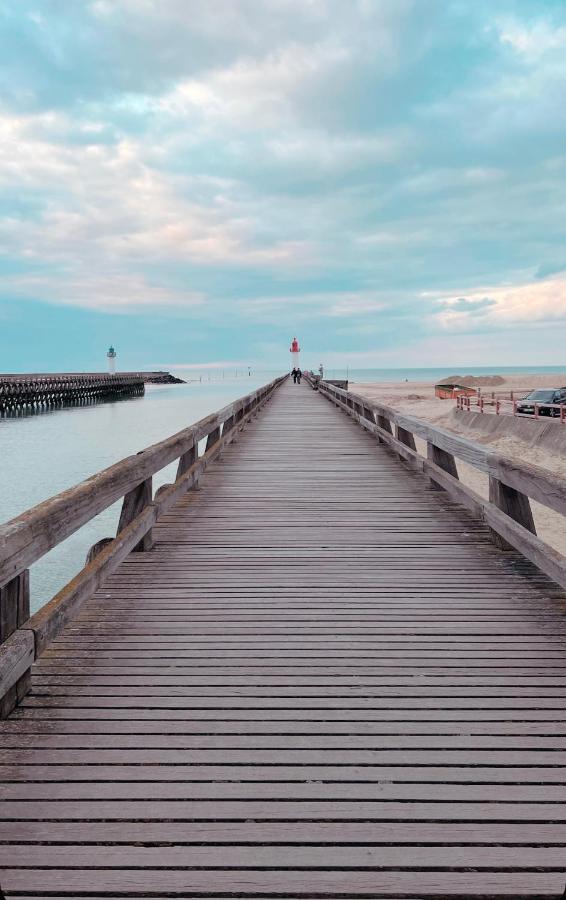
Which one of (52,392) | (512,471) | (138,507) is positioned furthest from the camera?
(52,392)

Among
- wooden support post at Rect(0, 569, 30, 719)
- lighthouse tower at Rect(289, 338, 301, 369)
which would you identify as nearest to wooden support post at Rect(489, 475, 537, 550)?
wooden support post at Rect(0, 569, 30, 719)

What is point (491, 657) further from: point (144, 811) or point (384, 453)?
point (384, 453)

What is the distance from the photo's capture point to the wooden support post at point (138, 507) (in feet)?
16.5

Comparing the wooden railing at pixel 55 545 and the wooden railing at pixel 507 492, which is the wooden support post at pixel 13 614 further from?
the wooden railing at pixel 507 492

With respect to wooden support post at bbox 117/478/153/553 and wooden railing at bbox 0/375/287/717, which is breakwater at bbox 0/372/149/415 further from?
wooden railing at bbox 0/375/287/717

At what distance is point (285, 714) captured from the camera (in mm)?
2771

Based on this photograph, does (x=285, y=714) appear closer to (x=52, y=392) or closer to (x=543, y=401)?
(x=543, y=401)

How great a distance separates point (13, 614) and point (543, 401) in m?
28.7

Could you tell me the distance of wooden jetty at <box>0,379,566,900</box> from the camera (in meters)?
1.97

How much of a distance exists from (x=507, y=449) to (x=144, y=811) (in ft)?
78.3

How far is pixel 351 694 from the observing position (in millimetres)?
2945

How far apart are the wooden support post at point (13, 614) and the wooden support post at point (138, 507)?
2.05 metres

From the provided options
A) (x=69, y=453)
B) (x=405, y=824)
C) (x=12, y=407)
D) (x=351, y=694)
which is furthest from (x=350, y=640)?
(x=12, y=407)

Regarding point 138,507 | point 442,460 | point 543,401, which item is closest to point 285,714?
point 138,507
